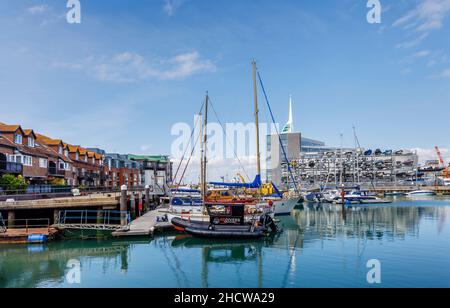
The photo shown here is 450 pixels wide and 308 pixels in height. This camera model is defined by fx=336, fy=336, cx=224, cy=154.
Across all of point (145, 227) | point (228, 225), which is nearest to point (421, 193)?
point (228, 225)

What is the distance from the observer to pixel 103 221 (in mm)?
39438

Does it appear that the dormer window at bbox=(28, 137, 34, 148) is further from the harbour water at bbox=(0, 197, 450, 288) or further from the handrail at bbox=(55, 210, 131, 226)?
the harbour water at bbox=(0, 197, 450, 288)

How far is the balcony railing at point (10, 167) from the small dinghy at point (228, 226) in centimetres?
2550

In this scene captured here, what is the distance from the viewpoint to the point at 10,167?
45.9m

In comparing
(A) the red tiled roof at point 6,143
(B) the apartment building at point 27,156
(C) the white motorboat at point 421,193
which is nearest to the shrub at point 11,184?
(B) the apartment building at point 27,156

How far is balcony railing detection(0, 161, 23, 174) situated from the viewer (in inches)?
1752

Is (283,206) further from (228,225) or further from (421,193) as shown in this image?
(421,193)

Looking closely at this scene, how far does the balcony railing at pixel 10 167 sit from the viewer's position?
4450 centimetres

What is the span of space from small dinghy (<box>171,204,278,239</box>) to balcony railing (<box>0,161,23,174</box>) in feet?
83.7

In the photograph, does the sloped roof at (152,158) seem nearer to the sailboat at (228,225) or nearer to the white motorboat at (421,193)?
the white motorboat at (421,193)

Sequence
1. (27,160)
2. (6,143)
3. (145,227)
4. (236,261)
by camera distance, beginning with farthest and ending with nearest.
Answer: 1. (27,160)
2. (6,143)
3. (145,227)
4. (236,261)

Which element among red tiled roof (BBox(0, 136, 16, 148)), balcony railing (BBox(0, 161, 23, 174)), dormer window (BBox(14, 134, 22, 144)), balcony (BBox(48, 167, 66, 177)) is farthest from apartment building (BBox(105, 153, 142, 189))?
red tiled roof (BBox(0, 136, 16, 148))

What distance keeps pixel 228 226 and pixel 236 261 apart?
780 cm
